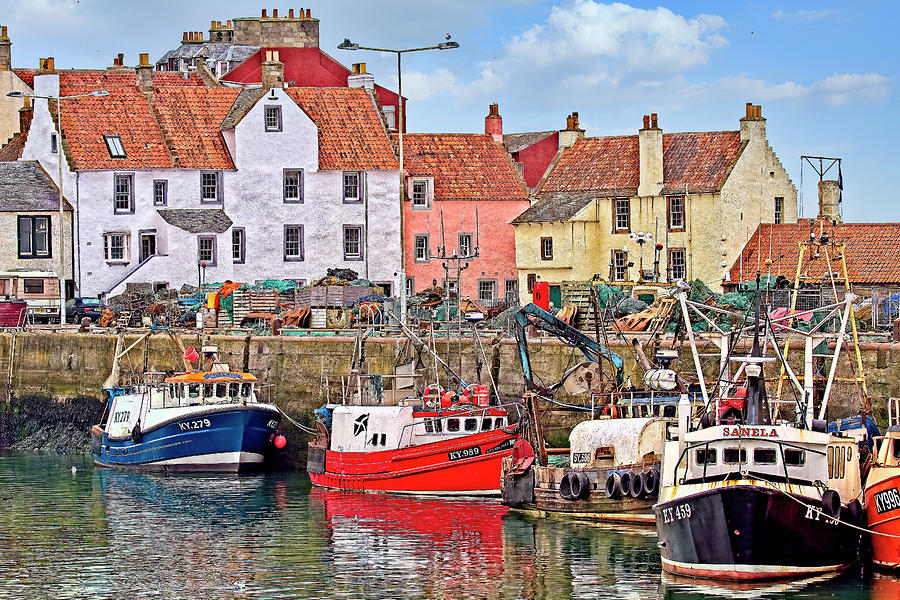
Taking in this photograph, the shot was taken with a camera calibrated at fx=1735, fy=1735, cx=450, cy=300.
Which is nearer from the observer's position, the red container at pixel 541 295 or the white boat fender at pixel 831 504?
the white boat fender at pixel 831 504

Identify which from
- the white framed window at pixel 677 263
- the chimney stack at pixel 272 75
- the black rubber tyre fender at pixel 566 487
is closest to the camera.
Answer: the black rubber tyre fender at pixel 566 487

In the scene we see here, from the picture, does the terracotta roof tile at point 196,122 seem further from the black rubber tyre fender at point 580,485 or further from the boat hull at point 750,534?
the boat hull at point 750,534

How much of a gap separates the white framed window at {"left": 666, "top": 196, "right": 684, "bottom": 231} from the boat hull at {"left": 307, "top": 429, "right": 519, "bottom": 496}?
20866 millimetres

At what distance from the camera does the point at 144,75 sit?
64500 mm

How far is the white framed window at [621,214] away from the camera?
6044cm

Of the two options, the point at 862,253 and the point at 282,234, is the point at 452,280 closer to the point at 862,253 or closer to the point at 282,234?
the point at 282,234

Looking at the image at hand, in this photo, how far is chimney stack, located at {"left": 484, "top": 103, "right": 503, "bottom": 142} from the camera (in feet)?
220

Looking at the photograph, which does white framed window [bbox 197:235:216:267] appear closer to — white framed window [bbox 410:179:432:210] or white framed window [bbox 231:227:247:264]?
white framed window [bbox 231:227:247:264]

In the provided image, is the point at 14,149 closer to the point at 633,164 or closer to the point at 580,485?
the point at 633,164

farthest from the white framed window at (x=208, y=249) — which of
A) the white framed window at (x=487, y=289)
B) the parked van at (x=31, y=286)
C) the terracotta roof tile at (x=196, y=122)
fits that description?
the white framed window at (x=487, y=289)

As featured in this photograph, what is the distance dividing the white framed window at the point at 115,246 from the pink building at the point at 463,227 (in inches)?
397

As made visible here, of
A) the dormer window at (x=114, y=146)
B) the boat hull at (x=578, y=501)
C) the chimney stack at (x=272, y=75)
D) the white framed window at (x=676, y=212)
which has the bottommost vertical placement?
the boat hull at (x=578, y=501)

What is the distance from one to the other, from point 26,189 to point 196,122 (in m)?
6.72

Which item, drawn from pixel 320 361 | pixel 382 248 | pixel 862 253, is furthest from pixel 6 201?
pixel 862 253
